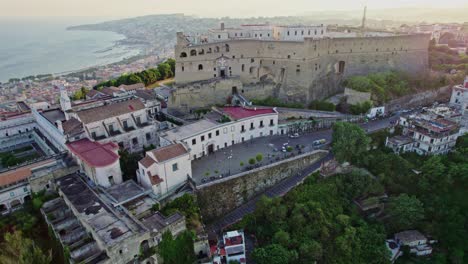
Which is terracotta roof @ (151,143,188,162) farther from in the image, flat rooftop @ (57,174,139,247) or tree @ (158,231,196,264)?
tree @ (158,231,196,264)

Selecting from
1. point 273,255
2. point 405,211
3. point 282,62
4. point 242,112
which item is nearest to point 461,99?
point 405,211

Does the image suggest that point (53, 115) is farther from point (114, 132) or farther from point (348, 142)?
point (348, 142)

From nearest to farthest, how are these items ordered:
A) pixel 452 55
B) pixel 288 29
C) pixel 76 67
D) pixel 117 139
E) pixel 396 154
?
pixel 117 139
pixel 396 154
pixel 288 29
pixel 452 55
pixel 76 67

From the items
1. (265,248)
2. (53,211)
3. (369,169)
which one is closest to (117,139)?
(53,211)

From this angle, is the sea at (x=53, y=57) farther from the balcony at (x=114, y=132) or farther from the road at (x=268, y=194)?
the road at (x=268, y=194)

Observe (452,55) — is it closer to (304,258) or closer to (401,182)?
(401,182)

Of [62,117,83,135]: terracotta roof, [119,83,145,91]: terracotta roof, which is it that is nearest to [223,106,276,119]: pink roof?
[62,117,83,135]: terracotta roof
